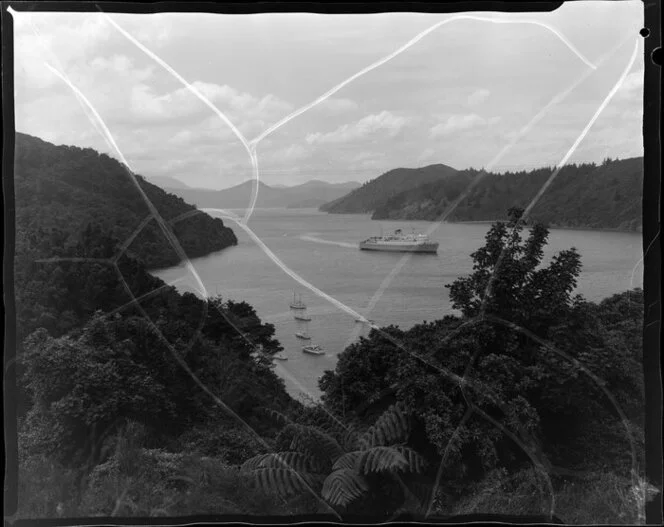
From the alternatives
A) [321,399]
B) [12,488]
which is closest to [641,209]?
[321,399]

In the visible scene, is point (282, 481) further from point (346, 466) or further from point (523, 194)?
point (523, 194)

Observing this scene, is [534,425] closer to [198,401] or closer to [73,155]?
[198,401]

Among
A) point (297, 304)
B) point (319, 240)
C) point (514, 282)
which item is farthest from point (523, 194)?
point (297, 304)

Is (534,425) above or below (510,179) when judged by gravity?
below

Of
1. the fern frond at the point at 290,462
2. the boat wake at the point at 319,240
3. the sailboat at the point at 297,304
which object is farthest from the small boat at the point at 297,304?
the fern frond at the point at 290,462

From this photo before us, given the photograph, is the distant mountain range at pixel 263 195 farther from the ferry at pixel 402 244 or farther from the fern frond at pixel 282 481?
the fern frond at pixel 282 481
